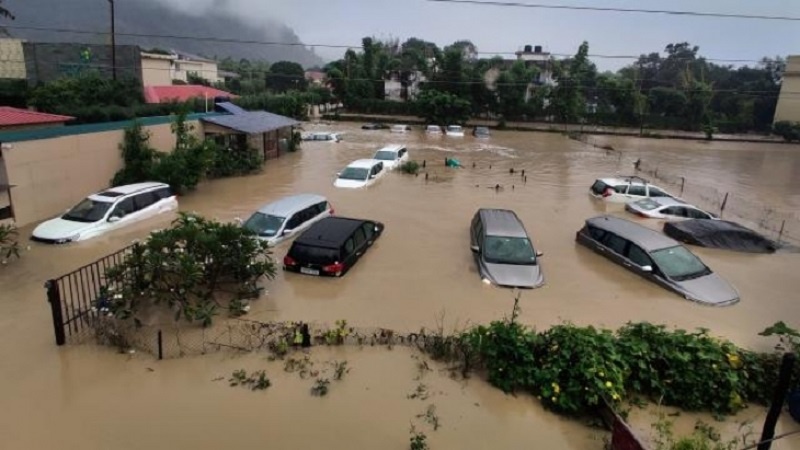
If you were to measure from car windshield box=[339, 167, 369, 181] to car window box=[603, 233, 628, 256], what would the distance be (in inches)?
485

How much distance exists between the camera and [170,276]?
397 inches

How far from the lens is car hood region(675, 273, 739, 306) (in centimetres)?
1213

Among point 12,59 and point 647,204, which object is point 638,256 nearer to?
point 647,204

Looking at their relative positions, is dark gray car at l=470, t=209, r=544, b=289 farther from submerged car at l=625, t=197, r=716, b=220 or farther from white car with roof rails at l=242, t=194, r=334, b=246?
submerged car at l=625, t=197, r=716, b=220

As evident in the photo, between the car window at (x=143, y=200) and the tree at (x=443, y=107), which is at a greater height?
the tree at (x=443, y=107)

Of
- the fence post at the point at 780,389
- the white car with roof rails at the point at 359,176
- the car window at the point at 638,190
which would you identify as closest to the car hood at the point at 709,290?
the fence post at the point at 780,389

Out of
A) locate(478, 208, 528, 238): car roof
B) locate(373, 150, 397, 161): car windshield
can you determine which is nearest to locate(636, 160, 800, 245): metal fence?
locate(478, 208, 528, 238): car roof

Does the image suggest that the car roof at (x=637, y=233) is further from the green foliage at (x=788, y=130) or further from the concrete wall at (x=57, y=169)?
the green foliage at (x=788, y=130)

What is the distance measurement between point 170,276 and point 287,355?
9.82ft

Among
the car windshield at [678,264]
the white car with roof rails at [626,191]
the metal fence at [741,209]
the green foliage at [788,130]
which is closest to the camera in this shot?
the car windshield at [678,264]

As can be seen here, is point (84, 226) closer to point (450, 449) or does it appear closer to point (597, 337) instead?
point (450, 449)

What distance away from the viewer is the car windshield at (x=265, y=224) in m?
14.4

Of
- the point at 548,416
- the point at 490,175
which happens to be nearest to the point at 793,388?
the point at 548,416

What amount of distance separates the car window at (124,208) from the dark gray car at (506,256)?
10.5 meters
